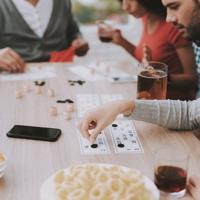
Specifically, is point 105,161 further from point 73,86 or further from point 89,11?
point 89,11

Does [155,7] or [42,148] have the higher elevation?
[155,7]

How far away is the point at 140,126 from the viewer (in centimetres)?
130

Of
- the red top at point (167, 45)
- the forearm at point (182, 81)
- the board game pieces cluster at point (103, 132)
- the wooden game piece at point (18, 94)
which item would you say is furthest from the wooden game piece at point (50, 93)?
the red top at point (167, 45)

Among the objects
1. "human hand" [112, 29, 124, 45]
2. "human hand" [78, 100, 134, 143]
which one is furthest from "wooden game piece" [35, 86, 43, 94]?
"human hand" [112, 29, 124, 45]

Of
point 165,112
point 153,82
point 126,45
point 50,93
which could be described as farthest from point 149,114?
point 126,45

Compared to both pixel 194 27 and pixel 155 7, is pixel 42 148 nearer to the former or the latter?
pixel 194 27

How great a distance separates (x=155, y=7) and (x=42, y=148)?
1.20 metres

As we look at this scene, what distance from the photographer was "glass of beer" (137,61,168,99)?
1.41 meters

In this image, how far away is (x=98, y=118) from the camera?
3.92 ft

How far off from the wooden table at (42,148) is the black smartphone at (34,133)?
18mm

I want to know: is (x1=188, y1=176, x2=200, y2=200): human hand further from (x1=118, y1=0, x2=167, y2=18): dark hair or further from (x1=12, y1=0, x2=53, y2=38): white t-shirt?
(x1=12, y1=0, x2=53, y2=38): white t-shirt

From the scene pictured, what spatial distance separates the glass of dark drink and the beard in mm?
811

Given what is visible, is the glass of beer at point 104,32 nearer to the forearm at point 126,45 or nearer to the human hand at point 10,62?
the forearm at point 126,45

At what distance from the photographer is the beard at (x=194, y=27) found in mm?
1561
